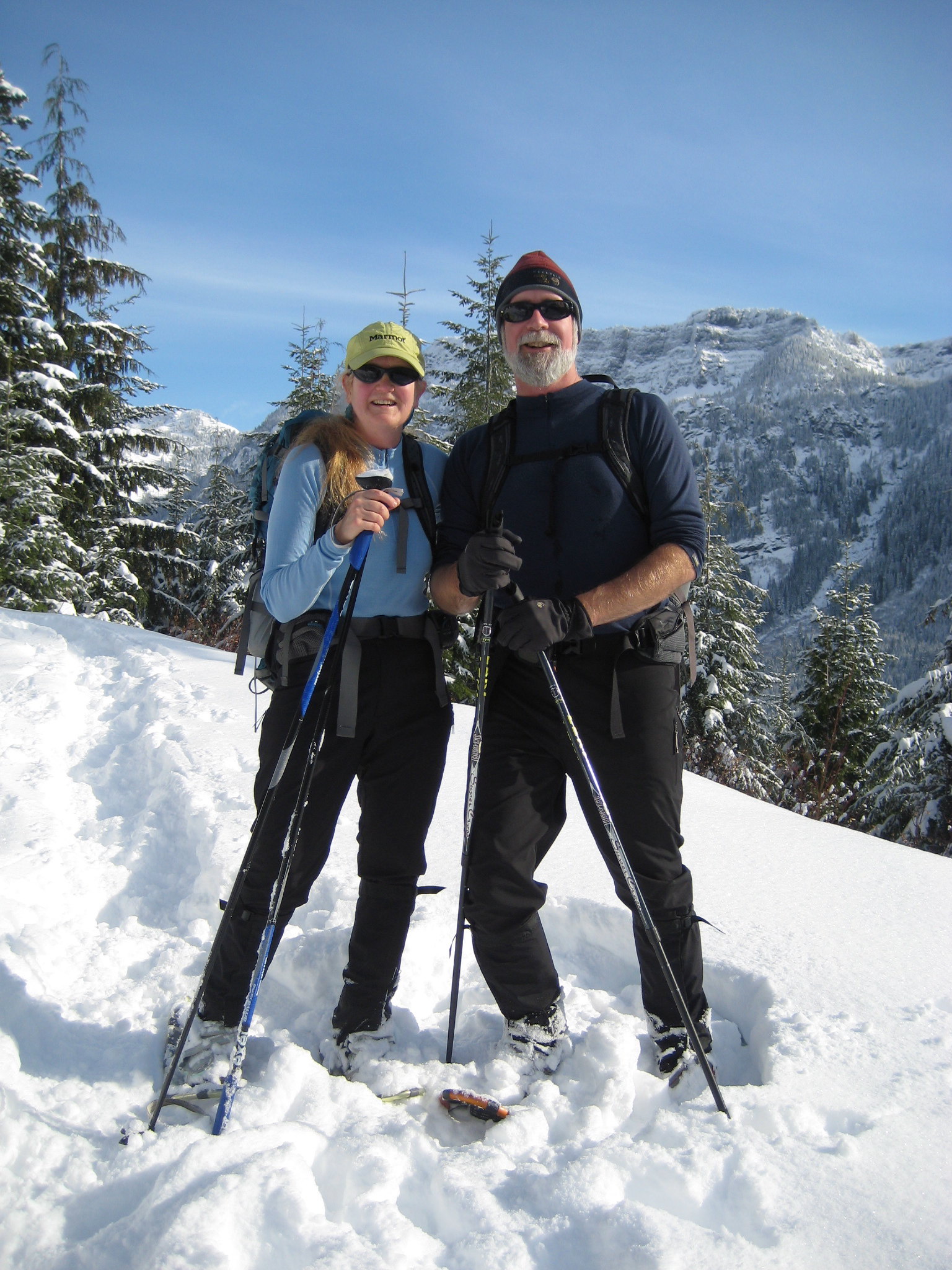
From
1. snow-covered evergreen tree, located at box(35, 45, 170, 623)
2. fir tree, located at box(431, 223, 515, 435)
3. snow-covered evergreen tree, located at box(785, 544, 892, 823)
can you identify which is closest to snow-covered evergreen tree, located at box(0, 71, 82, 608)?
snow-covered evergreen tree, located at box(35, 45, 170, 623)

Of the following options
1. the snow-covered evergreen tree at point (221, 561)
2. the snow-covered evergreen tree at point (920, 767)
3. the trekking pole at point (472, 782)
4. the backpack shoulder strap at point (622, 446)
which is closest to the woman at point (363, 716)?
the trekking pole at point (472, 782)

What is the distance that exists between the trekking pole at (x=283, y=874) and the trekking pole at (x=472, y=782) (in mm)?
492

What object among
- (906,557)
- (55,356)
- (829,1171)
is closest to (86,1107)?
(829,1171)

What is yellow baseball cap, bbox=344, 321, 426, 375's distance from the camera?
2823 mm

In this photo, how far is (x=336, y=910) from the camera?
12.1 ft

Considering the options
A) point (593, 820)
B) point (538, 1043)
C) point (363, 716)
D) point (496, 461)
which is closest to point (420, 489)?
point (496, 461)

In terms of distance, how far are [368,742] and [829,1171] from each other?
1953 millimetres

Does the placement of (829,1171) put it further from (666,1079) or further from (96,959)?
(96,959)

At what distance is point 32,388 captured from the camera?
15297 mm

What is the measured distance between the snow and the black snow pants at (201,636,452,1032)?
1.16 feet

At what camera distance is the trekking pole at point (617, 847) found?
2.57 m

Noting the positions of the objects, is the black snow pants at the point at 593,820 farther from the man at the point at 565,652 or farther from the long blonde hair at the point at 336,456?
the long blonde hair at the point at 336,456

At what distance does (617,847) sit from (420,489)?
1.55 metres

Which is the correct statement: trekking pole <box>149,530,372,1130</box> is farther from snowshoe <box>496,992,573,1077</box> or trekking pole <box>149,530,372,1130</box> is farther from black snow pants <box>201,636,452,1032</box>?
snowshoe <box>496,992,573,1077</box>
